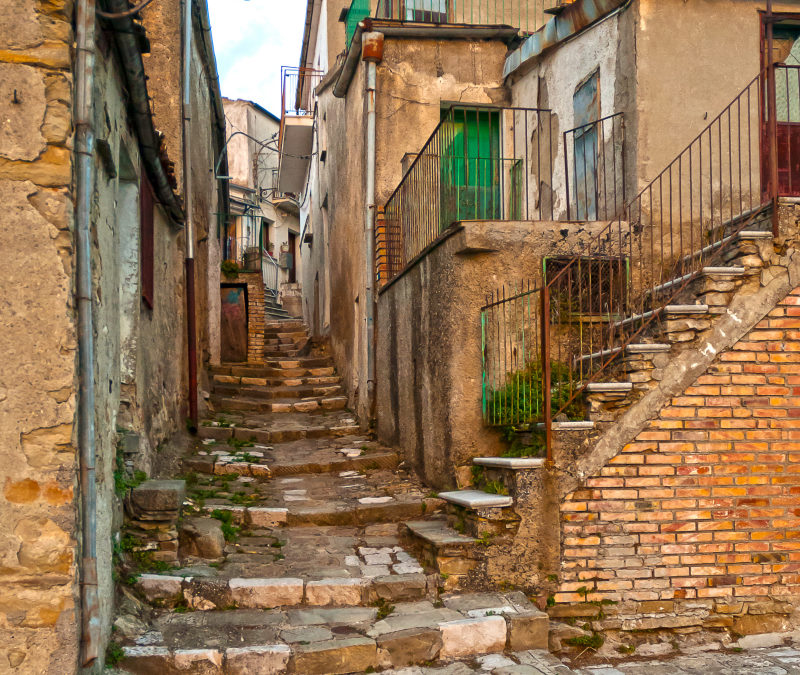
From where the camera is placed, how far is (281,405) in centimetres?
1130

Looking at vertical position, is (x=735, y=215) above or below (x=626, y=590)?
above

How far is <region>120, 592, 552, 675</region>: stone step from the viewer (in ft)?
13.6

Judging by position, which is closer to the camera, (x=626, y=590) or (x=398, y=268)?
(x=626, y=590)

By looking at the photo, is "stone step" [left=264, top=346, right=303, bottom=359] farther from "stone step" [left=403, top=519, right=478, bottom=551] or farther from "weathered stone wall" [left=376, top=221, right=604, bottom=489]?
"stone step" [left=403, top=519, right=478, bottom=551]

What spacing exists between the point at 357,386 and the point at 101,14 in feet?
23.7

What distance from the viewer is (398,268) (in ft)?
29.7

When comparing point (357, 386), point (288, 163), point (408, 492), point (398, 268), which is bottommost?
point (408, 492)

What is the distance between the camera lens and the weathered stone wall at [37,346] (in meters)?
3.34

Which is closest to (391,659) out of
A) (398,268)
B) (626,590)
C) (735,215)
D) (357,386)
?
(626,590)

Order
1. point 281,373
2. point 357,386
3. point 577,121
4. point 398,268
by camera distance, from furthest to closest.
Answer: point 281,373 → point 357,386 → point 398,268 → point 577,121

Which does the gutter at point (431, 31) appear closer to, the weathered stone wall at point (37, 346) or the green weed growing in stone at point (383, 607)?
the weathered stone wall at point (37, 346)

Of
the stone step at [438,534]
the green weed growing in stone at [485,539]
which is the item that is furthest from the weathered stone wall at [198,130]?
the green weed growing in stone at [485,539]

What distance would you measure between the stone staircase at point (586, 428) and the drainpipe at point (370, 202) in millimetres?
4003

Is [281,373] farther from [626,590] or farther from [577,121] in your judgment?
[626,590]
